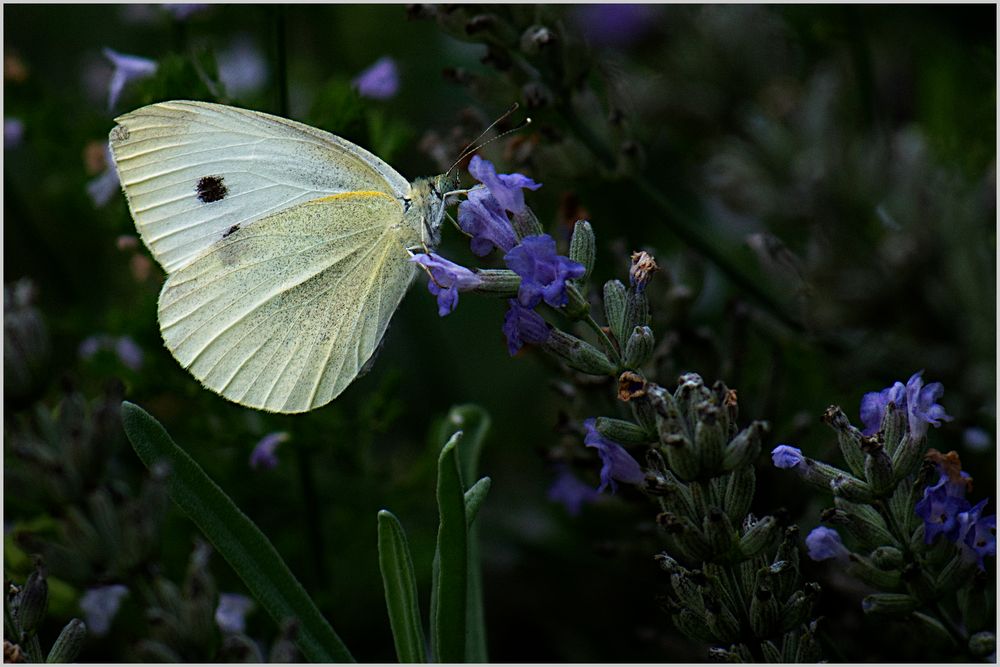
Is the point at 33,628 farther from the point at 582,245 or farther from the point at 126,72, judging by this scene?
the point at 126,72

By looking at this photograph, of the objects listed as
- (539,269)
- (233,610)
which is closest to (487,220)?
(539,269)

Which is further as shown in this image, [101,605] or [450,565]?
[101,605]

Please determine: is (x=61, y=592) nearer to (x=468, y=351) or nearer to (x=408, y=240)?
(x=408, y=240)

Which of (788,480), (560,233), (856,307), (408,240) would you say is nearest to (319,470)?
(408,240)

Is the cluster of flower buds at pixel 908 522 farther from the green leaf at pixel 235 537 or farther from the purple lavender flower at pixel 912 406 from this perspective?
the green leaf at pixel 235 537

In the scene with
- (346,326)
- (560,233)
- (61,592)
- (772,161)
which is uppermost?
(772,161)

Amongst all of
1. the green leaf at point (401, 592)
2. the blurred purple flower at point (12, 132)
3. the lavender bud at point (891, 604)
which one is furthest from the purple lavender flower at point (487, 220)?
the blurred purple flower at point (12, 132)

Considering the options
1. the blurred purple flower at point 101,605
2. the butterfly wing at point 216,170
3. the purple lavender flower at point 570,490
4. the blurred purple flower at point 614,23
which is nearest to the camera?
the blurred purple flower at point 101,605
